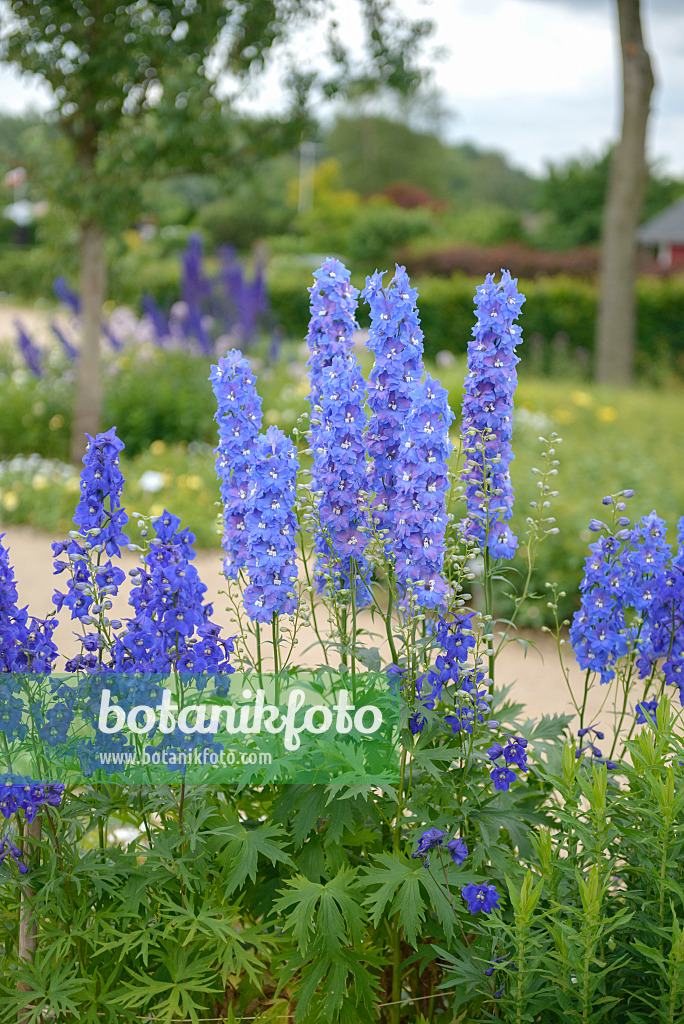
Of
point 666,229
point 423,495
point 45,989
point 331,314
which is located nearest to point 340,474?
point 423,495

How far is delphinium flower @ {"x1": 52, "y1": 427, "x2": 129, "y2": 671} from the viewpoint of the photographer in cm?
178

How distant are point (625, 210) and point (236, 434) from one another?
11.1 m

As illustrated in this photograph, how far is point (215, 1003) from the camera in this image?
6.68ft

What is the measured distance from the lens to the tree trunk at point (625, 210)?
36.4ft

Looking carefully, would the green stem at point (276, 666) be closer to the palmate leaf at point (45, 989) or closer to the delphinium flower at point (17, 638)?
the delphinium flower at point (17, 638)

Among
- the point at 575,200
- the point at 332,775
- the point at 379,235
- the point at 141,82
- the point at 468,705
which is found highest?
the point at 575,200

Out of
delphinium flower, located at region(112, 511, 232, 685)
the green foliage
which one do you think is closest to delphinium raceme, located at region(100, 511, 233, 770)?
delphinium flower, located at region(112, 511, 232, 685)

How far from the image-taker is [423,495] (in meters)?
1.82

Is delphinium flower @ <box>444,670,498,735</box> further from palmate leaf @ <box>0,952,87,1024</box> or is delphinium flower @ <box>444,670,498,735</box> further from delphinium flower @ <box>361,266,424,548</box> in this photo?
palmate leaf @ <box>0,952,87,1024</box>

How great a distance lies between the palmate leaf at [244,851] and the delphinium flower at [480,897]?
0.34m

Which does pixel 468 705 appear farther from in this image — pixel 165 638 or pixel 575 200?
pixel 575 200

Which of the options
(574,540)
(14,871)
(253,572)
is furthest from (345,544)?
(574,540)

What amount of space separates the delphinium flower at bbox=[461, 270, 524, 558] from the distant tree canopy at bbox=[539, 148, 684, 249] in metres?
29.3

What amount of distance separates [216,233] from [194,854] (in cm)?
3268
